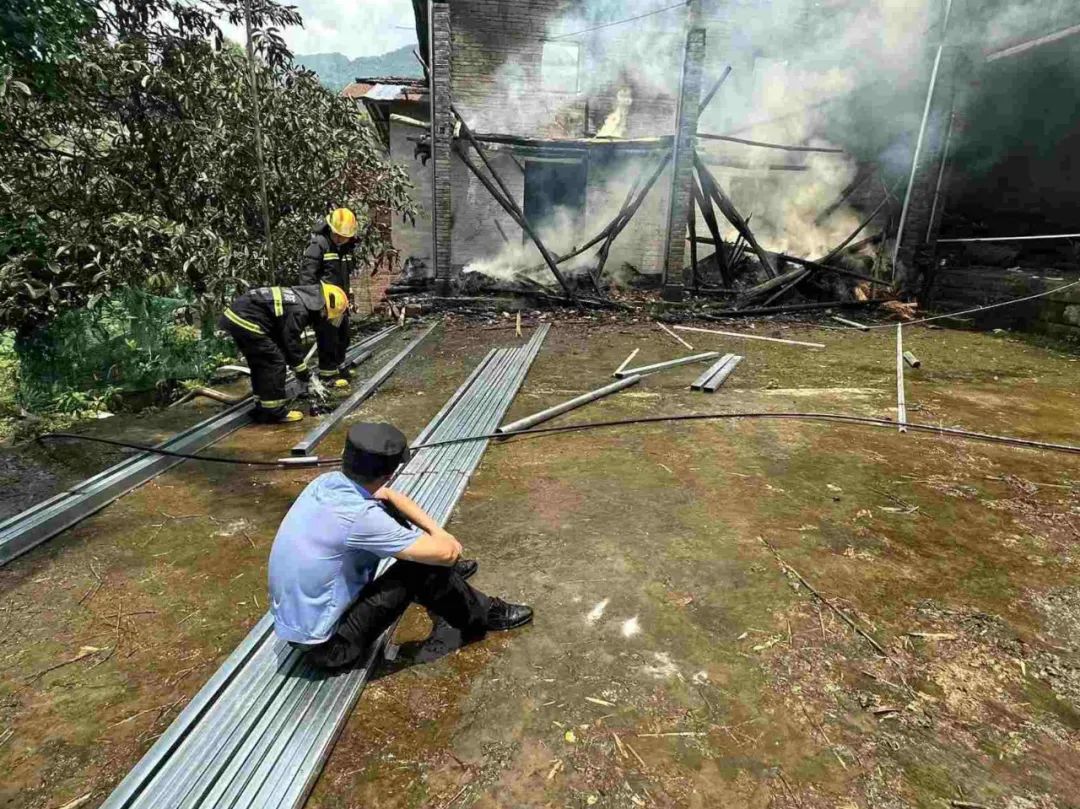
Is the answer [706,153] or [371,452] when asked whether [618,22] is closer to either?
[706,153]

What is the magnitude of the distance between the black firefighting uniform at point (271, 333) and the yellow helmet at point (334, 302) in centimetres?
10

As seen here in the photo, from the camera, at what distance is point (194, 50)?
5828 mm

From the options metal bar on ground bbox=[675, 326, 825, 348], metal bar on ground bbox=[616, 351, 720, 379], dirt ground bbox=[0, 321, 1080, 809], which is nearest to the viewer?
dirt ground bbox=[0, 321, 1080, 809]

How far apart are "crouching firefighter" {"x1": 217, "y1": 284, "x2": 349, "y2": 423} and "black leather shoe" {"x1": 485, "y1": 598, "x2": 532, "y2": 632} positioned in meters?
Answer: 3.37

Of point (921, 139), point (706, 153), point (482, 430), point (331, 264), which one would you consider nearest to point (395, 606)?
point (482, 430)

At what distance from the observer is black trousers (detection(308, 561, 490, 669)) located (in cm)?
211

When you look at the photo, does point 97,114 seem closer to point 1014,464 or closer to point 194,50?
point 194,50

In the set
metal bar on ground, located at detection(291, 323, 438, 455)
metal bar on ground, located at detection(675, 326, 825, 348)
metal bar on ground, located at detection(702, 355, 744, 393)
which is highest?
metal bar on ground, located at detection(675, 326, 825, 348)

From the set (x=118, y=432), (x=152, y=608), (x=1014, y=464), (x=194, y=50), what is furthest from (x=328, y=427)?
(x=1014, y=464)

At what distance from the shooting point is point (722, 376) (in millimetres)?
6227

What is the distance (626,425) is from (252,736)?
355 cm

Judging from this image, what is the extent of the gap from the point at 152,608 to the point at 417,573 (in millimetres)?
A: 1413

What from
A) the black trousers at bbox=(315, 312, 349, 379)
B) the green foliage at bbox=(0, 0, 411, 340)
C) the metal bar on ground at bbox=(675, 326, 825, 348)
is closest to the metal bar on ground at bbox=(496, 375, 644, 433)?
the black trousers at bbox=(315, 312, 349, 379)

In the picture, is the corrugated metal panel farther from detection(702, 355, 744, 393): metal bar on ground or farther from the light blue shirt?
the light blue shirt
